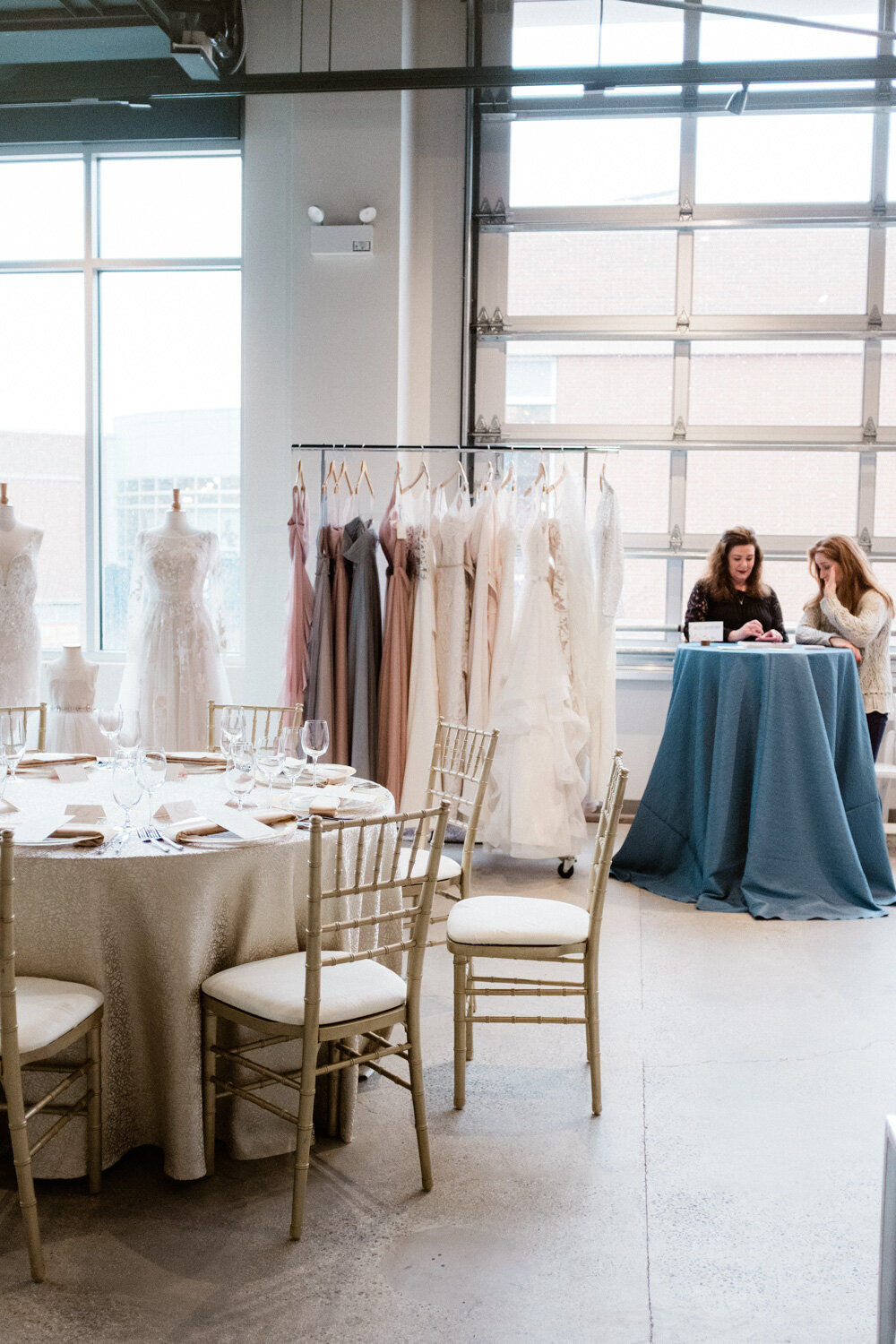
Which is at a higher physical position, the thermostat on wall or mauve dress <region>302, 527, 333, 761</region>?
the thermostat on wall

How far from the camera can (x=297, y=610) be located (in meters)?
4.76

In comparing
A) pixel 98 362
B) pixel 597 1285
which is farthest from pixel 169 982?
pixel 98 362

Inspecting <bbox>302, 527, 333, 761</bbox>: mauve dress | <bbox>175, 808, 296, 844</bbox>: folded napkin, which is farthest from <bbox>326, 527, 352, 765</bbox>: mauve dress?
<bbox>175, 808, 296, 844</bbox>: folded napkin

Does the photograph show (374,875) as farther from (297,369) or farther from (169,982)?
(297,369)

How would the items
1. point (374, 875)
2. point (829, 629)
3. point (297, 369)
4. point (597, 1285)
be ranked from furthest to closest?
point (297, 369), point (829, 629), point (374, 875), point (597, 1285)

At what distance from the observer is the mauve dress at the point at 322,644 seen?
4.71m

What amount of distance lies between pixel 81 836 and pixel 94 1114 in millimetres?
556

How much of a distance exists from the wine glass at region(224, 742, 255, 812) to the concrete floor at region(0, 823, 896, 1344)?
0.81 m

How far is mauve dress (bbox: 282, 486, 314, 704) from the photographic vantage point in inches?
188

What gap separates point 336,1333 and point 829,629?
12.8 feet

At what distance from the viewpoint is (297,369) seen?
18.1 feet

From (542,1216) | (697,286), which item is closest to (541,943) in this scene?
(542,1216)

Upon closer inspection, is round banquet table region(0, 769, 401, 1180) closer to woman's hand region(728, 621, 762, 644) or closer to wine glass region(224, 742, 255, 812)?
wine glass region(224, 742, 255, 812)

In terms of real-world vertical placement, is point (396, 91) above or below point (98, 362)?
above
